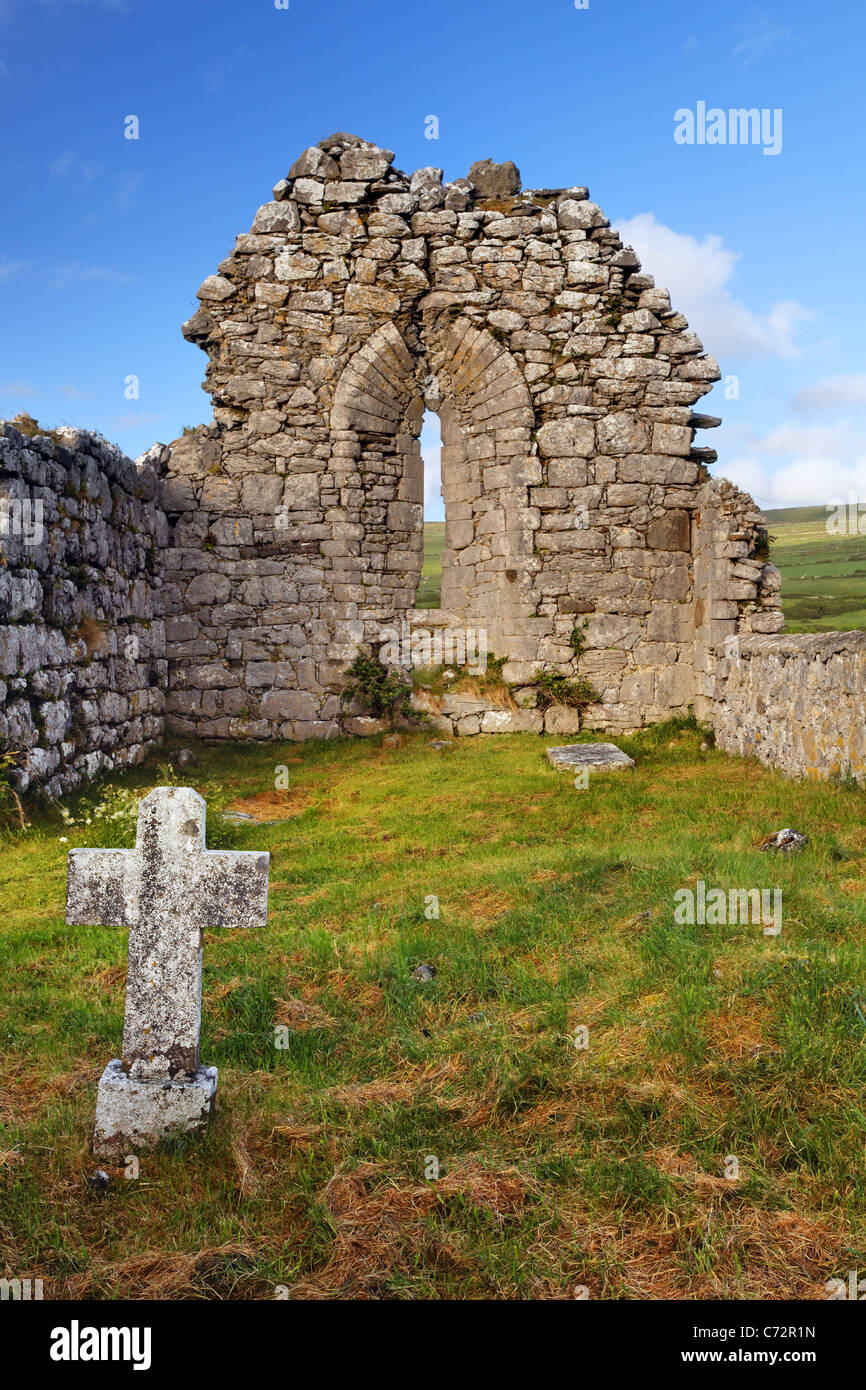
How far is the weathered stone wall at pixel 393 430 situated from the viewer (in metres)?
11.8

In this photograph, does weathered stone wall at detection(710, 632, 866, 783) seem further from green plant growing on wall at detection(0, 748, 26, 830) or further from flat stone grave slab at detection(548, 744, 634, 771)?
green plant growing on wall at detection(0, 748, 26, 830)

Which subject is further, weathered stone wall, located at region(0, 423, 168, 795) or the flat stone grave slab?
the flat stone grave slab


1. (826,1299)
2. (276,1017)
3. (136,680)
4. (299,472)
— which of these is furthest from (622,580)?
(826,1299)

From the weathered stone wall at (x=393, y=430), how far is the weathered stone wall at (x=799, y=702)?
1802mm

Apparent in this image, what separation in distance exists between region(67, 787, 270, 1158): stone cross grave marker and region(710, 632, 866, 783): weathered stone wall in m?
5.62

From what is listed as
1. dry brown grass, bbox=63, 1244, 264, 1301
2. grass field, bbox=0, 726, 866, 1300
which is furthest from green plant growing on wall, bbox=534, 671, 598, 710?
dry brown grass, bbox=63, 1244, 264, 1301

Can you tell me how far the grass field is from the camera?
2.52m

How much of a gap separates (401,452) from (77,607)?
5.21 metres

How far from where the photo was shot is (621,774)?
370 inches

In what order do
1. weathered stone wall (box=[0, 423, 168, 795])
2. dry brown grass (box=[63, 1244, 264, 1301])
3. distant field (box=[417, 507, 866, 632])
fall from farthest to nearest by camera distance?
distant field (box=[417, 507, 866, 632]) < weathered stone wall (box=[0, 423, 168, 795]) < dry brown grass (box=[63, 1244, 264, 1301])
